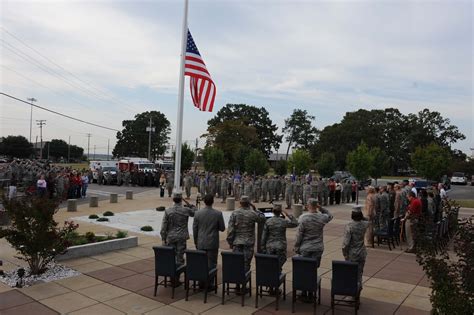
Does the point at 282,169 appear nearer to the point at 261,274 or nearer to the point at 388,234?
the point at 388,234

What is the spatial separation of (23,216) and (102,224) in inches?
270

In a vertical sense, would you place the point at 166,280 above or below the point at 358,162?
below

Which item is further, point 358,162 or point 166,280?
→ point 358,162

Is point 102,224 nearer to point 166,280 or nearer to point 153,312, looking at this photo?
point 166,280

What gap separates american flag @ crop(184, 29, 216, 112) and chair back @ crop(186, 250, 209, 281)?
8487 millimetres

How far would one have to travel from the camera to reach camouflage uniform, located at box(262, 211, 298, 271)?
7094mm

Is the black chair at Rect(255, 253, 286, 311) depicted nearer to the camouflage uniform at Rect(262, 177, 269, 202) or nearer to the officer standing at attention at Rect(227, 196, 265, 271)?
the officer standing at attention at Rect(227, 196, 265, 271)

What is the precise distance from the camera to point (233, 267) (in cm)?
688

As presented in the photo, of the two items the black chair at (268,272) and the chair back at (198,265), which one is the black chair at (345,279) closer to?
the black chair at (268,272)

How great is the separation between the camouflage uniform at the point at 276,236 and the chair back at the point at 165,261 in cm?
166

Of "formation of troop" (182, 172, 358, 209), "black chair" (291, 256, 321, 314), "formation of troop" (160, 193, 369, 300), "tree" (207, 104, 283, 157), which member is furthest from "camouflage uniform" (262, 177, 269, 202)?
"tree" (207, 104, 283, 157)

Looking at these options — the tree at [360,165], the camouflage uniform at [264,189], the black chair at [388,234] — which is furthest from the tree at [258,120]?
the black chair at [388,234]

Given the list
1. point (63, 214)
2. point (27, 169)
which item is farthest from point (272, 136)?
point (63, 214)

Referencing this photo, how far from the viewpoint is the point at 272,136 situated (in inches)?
3533
